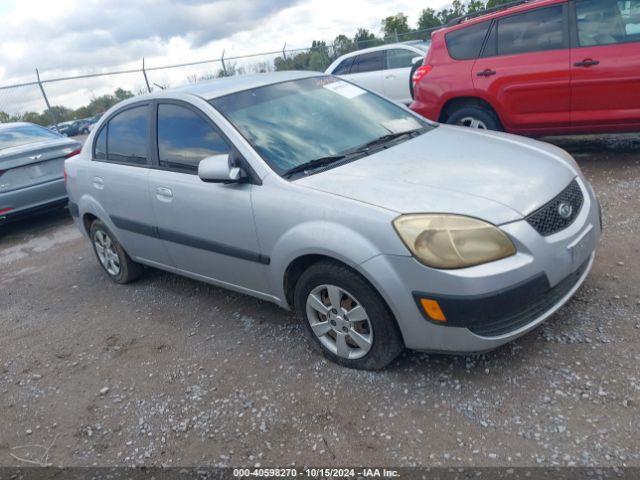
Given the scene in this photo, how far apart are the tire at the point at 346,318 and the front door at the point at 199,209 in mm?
398

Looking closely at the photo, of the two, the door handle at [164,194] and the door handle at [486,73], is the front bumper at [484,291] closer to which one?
the door handle at [164,194]

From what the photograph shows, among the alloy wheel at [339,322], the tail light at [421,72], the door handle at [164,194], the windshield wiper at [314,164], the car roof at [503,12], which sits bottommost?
the alloy wheel at [339,322]

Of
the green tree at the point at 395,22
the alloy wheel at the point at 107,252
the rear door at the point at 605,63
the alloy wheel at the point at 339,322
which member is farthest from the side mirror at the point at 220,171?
the green tree at the point at 395,22

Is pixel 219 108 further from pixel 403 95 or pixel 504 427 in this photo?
pixel 403 95

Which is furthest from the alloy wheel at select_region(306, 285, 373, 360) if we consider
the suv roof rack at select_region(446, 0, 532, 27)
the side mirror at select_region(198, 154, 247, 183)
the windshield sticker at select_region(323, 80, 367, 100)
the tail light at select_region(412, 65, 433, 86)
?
the suv roof rack at select_region(446, 0, 532, 27)

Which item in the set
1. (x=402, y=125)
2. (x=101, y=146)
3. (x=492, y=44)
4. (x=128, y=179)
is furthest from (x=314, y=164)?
(x=492, y=44)

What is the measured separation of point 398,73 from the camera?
951 centimetres

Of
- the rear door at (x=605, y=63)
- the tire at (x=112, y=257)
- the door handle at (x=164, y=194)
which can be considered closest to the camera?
the door handle at (x=164, y=194)

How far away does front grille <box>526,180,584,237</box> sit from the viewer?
2.58 metres

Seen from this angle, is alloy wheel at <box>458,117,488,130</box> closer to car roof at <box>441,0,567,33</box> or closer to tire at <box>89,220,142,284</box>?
car roof at <box>441,0,567,33</box>

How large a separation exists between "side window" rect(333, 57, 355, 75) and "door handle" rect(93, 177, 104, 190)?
22.1 ft

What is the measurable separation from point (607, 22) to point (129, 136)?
4.79 metres

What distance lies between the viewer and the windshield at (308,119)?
321 cm

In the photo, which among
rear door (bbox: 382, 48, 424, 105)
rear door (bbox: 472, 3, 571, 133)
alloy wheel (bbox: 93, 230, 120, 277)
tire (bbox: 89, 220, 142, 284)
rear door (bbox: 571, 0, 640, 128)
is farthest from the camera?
rear door (bbox: 382, 48, 424, 105)
